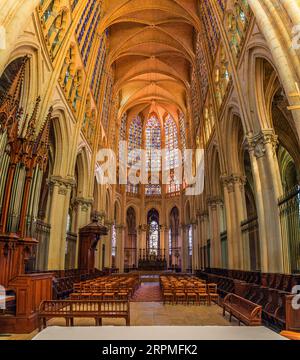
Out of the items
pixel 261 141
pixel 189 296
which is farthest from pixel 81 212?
pixel 261 141

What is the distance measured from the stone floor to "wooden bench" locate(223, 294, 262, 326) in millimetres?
429

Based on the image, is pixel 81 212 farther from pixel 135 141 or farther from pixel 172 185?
pixel 135 141

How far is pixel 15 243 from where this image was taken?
791 centimetres

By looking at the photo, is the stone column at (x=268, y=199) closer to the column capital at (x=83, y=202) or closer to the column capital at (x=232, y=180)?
the column capital at (x=232, y=180)

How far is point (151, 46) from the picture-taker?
97.1ft

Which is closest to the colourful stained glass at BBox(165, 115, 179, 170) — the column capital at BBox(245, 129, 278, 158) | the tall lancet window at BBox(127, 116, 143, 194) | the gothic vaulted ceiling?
the tall lancet window at BBox(127, 116, 143, 194)

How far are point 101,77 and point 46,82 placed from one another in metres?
12.0

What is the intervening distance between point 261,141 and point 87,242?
13.0 m

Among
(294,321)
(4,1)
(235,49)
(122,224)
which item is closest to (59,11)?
(4,1)

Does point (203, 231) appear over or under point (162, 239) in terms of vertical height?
over

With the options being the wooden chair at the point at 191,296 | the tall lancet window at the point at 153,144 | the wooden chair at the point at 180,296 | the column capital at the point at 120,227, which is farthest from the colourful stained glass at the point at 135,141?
the wooden chair at the point at 191,296

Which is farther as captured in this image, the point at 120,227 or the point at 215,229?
the point at 120,227

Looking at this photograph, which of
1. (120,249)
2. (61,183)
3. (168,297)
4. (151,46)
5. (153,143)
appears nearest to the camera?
(168,297)

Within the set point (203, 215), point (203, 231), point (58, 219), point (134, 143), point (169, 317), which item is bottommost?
point (169, 317)
